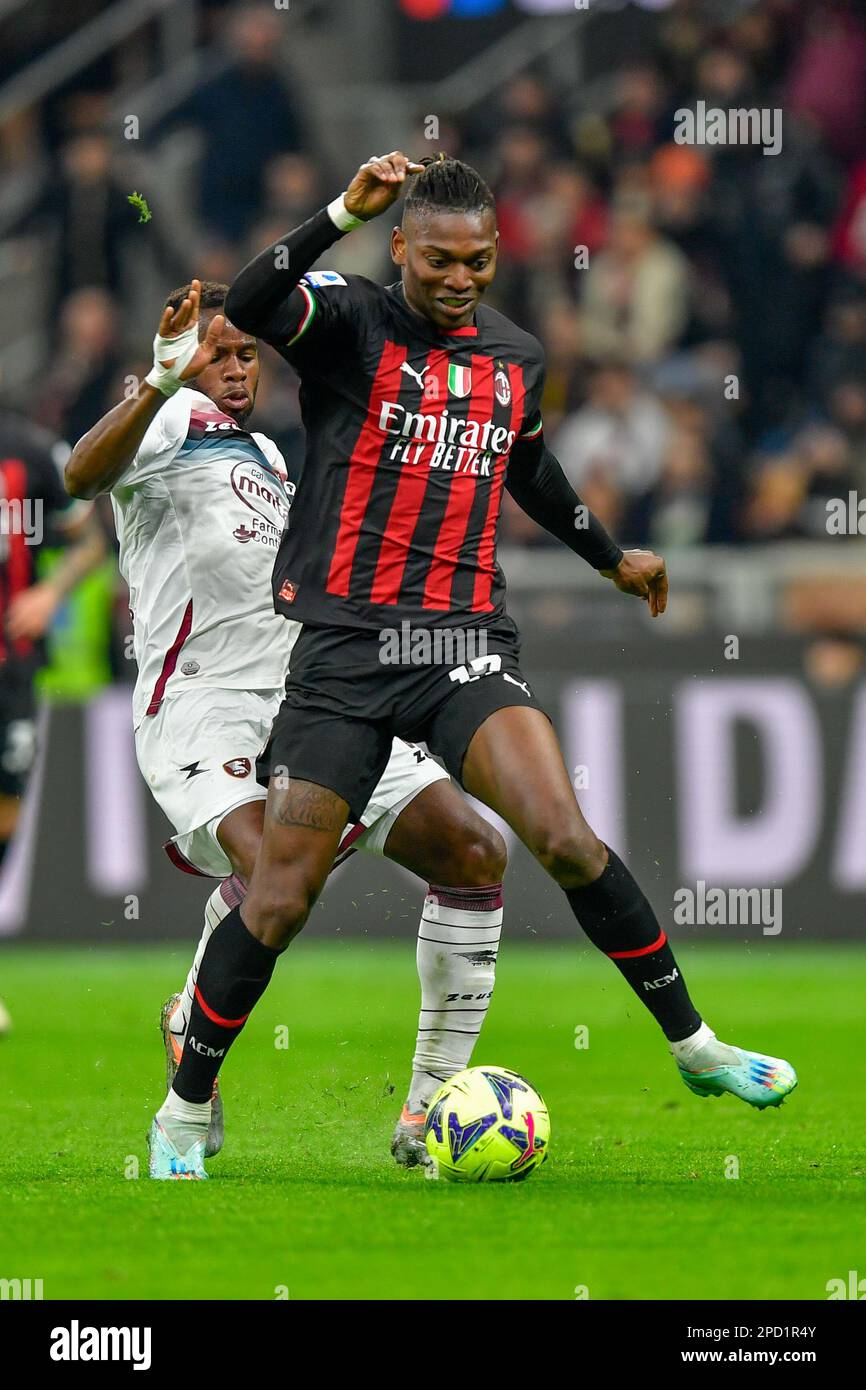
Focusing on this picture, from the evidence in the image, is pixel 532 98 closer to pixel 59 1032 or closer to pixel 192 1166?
pixel 59 1032

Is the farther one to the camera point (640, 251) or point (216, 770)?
point (640, 251)

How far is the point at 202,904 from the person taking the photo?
11445 millimetres

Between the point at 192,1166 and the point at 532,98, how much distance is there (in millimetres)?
10907

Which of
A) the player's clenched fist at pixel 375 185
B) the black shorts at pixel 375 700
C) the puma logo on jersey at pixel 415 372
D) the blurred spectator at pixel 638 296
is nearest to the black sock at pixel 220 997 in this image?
the black shorts at pixel 375 700

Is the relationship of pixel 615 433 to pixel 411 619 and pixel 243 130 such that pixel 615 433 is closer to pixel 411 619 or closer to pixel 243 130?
pixel 243 130

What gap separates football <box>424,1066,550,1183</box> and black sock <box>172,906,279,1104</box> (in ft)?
1.87

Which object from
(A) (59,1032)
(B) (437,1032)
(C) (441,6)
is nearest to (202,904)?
(A) (59,1032)

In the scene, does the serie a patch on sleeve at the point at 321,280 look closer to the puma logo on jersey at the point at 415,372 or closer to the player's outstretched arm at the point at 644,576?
the puma logo on jersey at the point at 415,372

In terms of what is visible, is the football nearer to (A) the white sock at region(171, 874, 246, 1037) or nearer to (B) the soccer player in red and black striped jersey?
(B) the soccer player in red and black striped jersey

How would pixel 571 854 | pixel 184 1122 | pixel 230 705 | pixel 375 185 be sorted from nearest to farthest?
pixel 375 185 → pixel 571 854 → pixel 184 1122 → pixel 230 705

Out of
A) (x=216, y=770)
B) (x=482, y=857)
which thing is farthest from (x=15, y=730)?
(x=482, y=857)

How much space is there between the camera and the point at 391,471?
574cm

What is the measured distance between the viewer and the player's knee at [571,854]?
543 centimetres

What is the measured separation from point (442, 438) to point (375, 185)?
75 centimetres
